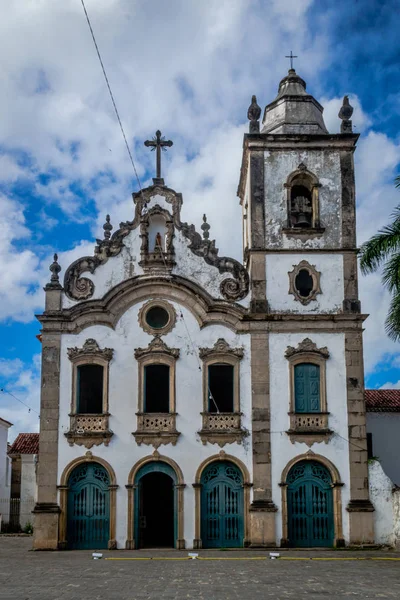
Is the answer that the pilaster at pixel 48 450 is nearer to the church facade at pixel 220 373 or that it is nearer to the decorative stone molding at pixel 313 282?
the church facade at pixel 220 373

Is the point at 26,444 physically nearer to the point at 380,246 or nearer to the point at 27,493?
the point at 27,493

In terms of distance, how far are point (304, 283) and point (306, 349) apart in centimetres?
227

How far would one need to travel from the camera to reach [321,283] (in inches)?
1024

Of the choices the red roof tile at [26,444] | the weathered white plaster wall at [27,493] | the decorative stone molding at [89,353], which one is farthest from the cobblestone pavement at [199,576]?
the red roof tile at [26,444]

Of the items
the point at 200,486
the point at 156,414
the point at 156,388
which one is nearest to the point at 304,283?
the point at 156,388

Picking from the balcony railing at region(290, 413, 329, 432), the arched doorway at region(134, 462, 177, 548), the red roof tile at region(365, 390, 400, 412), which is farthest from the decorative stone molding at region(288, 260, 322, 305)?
the arched doorway at region(134, 462, 177, 548)

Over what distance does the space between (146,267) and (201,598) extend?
13.6m

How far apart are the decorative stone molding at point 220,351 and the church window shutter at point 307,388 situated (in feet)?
6.11

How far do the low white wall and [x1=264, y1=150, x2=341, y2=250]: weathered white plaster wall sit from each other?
7.40m

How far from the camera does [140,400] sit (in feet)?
82.5

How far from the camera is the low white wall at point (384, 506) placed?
24.1 meters

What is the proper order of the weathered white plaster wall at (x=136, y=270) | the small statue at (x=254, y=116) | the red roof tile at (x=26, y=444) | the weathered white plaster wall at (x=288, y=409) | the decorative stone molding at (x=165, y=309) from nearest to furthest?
the weathered white plaster wall at (x=288, y=409) → the decorative stone molding at (x=165, y=309) → the weathered white plaster wall at (x=136, y=270) → the small statue at (x=254, y=116) → the red roof tile at (x=26, y=444)

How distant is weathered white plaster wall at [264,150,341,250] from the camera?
26359 mm

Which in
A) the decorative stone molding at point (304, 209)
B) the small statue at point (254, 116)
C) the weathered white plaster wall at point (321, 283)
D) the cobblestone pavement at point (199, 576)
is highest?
the small statue at point (254, 116)
